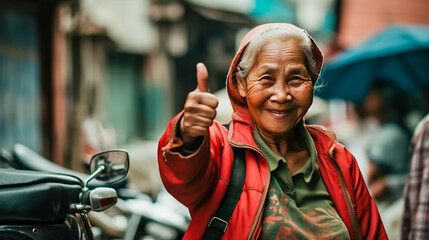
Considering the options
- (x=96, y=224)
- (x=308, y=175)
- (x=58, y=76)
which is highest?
(x=308, y=175)

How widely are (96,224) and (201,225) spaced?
2.78 metres

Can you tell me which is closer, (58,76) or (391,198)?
(391,198)

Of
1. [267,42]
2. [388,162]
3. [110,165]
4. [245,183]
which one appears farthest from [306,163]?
[388,162]

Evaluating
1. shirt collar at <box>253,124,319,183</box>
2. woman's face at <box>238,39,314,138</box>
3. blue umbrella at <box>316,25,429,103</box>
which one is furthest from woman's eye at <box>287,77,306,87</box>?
blue umbrella at <box>316,25,429,103</box>

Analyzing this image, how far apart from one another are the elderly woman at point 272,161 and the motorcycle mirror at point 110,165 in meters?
0.57

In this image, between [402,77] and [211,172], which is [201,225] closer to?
[211,172]

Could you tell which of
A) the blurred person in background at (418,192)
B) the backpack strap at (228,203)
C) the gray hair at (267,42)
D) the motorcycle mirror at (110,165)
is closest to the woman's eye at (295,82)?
the gray hair at (267,42)

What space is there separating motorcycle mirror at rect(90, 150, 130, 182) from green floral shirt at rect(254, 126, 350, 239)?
0.71 m

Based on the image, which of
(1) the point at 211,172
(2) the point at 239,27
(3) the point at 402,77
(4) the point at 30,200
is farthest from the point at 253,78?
(2) the point at 239,27

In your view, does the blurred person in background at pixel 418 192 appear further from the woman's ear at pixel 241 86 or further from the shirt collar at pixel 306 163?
the woman's ear at pixel 241 86

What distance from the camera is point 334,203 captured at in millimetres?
1859

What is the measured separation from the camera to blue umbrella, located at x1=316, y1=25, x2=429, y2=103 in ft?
16.4

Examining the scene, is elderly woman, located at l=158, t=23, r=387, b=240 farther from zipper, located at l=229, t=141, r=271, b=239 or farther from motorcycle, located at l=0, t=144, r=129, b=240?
motorcycle, located at l=0, t=144, r=129, b=240

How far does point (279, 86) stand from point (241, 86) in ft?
0.63
